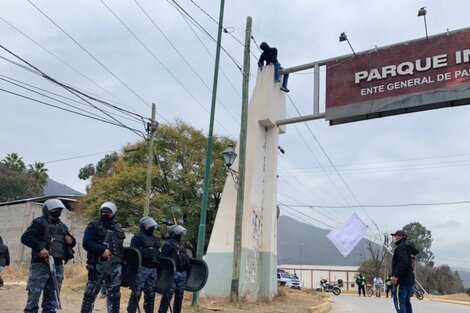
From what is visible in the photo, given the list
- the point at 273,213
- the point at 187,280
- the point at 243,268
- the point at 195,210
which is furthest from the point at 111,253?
the point at 195,210

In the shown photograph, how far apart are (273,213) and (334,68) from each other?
5.14m

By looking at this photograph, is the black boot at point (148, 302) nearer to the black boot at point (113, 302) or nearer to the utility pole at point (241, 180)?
the black boot at point (113, 302)

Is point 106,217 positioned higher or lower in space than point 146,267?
higher

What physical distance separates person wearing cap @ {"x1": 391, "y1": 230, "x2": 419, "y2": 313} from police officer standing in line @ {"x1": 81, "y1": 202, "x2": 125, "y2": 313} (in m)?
4.90

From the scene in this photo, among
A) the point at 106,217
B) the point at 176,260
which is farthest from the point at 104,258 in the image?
the point at 176,260

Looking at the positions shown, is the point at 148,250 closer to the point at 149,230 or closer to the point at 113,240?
the point at 149,230

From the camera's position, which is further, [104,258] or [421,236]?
[421,236]

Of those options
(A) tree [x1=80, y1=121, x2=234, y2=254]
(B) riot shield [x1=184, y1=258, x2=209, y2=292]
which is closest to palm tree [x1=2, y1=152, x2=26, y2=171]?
(A) tree [x1=80, y1=121, x2=234, y2=254]

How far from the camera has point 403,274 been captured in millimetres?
8766

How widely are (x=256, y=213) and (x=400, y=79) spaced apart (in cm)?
596

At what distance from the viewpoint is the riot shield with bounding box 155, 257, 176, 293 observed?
26.5 feet

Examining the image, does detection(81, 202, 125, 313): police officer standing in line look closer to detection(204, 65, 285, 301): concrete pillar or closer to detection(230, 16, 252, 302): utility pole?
detection(230, 16, 252, 302): utility pole

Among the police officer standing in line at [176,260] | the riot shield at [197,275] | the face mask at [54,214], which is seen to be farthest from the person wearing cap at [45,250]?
the riot shield at [197,275]

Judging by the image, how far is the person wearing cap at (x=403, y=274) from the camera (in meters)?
8.79
